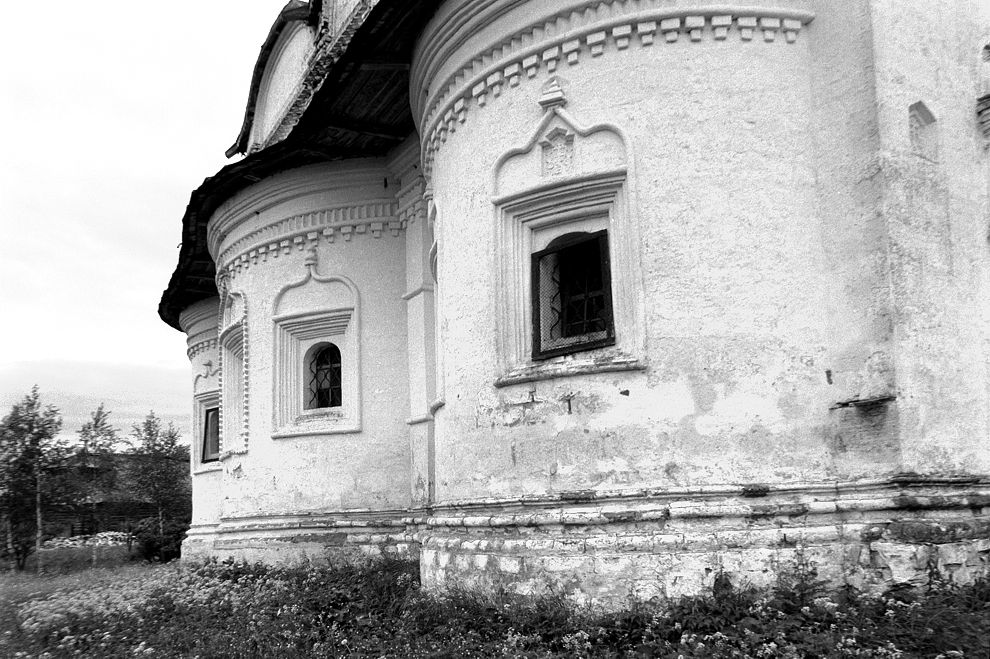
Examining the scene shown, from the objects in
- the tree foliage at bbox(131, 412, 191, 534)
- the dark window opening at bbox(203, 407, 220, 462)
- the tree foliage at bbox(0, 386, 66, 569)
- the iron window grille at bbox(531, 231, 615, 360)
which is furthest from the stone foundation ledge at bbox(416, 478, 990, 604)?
the tree foliage at bbox(131, 412, 191, 534)

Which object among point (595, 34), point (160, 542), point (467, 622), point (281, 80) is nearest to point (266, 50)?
point (281, 80)

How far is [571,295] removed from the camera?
24.1ft

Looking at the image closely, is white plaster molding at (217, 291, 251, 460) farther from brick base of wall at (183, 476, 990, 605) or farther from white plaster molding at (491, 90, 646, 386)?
brick base of wall at (183, 476, 990, 605)

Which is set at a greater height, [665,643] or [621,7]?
[621,7]

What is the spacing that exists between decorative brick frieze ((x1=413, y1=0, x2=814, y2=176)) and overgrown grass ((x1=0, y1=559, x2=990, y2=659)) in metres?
3.79

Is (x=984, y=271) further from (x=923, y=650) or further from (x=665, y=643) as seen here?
(x=665, y=643)

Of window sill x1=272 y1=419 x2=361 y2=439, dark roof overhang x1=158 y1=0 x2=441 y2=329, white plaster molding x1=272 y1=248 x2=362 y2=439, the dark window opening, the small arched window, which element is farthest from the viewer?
the dark window opening

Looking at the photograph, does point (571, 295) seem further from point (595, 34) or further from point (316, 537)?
point (316, 537)

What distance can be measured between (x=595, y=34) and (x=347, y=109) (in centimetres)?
392

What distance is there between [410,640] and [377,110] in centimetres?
589

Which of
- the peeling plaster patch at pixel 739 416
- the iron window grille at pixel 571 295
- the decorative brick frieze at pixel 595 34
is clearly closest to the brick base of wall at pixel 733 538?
the peeling plaster patch at pixel 739 416

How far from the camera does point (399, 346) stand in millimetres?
11344

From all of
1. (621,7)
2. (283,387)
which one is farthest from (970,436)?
(283,387)

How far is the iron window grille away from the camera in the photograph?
Result: 23.3 feet
